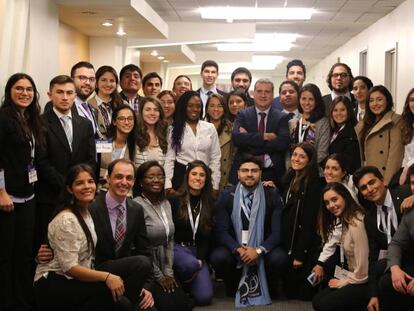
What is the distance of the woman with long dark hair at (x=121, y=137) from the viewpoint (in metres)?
4.61

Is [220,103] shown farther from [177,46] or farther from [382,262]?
[177,46]

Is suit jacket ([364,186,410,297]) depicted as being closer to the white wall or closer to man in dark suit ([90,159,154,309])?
man in dark suit ([90,159,154,309])

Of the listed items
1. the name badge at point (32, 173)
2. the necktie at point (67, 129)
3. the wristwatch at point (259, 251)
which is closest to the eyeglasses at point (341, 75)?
the wristwatch at point (259, 251)

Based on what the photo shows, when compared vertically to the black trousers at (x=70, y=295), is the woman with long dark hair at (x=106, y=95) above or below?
above

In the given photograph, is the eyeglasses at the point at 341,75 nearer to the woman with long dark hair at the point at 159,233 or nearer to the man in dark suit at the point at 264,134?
the man in dark suit at the point at 264,134

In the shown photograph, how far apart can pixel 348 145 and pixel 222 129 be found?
1156 mm

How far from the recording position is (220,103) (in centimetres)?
538

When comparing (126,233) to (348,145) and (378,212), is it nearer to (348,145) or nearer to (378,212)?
(378,212)

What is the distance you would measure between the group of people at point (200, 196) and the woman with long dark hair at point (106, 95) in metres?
0.01

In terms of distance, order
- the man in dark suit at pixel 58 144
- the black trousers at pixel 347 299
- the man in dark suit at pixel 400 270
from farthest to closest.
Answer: the man in dark suit at pixel 58 144, the black trousers at pixel 347 299, the man in dark suit at pixel 400 270

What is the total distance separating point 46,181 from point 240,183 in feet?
5.30

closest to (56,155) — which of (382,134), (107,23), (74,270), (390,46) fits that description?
(74,270)

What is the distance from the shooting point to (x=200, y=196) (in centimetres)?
485

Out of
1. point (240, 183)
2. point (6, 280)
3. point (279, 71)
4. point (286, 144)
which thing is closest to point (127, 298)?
point (6, 280)
